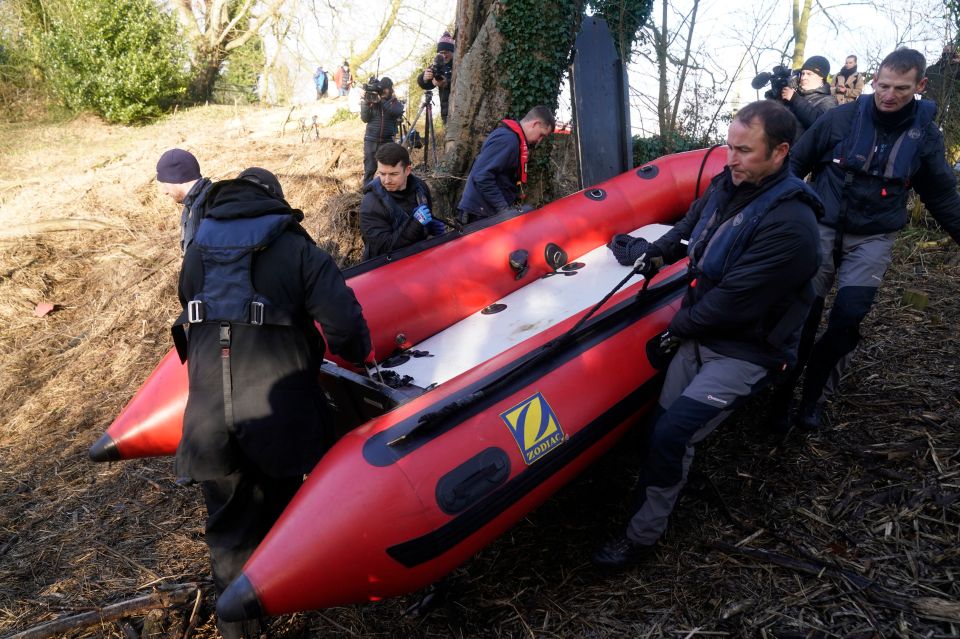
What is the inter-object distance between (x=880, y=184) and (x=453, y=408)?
2.18m

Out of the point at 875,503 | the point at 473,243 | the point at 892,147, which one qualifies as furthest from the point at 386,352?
the point at 892,147

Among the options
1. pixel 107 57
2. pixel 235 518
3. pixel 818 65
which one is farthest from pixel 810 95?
pixel 107 57

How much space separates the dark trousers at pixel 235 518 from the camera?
2143 mm

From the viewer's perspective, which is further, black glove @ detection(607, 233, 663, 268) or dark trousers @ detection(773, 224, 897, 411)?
black glove @ detection(607, 233, 663, 268)

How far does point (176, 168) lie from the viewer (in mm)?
3033

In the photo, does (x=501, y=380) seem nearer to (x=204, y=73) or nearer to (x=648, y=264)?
(x=648, y=264)

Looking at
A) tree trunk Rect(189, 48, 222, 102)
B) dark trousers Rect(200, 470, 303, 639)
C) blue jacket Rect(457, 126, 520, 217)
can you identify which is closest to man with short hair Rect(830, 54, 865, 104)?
blue jacket Rect(457, 126, 520, 217)

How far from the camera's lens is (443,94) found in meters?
7.82

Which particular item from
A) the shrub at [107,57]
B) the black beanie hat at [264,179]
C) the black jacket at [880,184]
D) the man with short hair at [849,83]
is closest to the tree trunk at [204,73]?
the shrub at [107,57]

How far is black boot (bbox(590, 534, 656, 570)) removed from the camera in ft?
7.91

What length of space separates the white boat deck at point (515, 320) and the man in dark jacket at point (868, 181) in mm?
981

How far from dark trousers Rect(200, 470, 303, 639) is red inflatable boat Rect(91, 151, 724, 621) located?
0.29 meters

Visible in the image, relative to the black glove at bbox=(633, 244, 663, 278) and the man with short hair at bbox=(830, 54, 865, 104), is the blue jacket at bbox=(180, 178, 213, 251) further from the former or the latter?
the man with short hair at bbox=(830, 54, 865, 104)

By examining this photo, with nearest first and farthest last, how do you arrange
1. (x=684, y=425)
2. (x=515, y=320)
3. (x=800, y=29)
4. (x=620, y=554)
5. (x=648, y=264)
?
(x=684, y=425)
(x=620, y=554)
(x=648, y=264)
(x=515, y=320)
(x=800, y=29)
